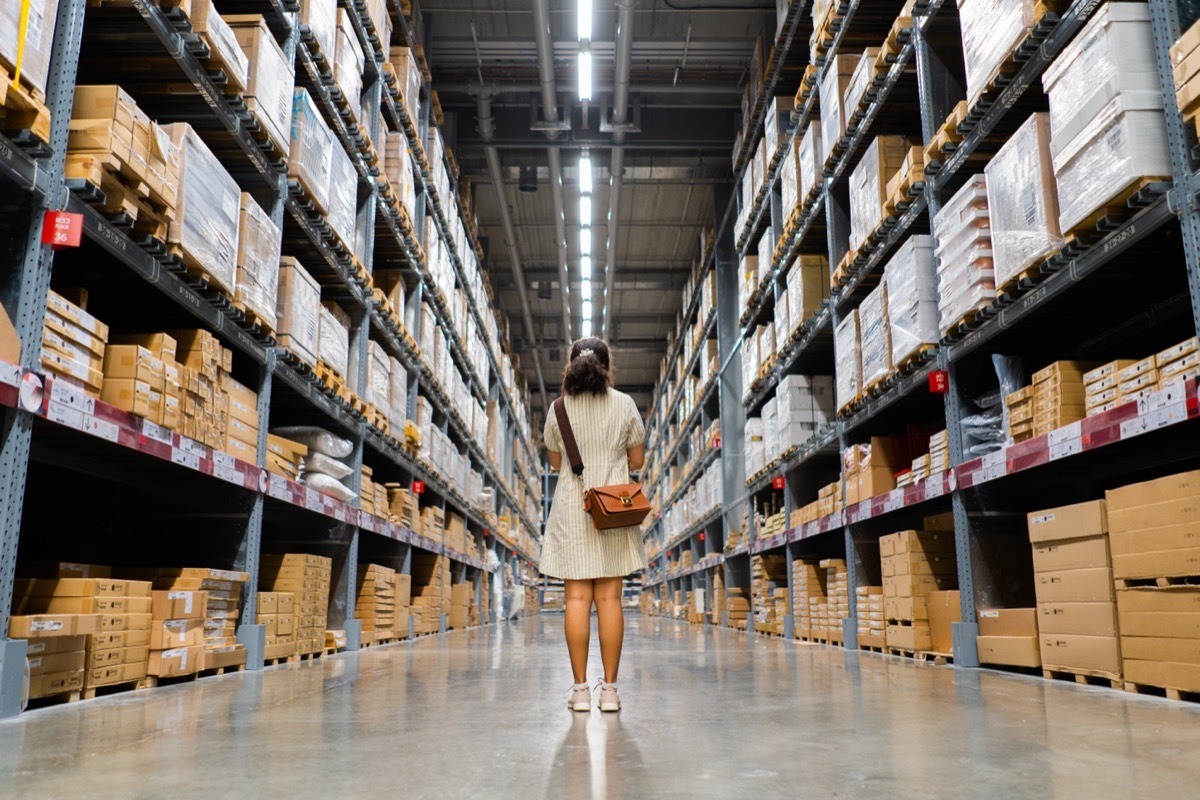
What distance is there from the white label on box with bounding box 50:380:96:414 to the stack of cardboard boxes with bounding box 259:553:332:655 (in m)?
3.06

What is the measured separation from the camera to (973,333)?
5672mm

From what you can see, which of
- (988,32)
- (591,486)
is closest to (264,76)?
(591,486)

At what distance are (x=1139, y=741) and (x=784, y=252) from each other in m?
8.09

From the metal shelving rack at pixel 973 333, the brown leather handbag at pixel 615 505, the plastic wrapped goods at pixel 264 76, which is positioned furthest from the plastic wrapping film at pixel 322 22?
the brown leather handbag at pixel 615 505

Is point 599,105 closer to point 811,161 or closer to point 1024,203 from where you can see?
point 811,161

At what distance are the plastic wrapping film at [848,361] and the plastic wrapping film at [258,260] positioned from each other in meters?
4.81

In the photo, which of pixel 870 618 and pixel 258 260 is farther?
pixel 870 618

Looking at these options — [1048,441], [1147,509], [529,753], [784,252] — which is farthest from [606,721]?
[784,252]

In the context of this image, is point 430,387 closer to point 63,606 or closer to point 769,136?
point 769,136

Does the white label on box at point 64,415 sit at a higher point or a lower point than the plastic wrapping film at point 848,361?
lower

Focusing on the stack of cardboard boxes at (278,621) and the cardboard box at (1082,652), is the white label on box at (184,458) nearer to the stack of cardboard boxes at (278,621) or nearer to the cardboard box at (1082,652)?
the stack of cardboard boxes at (278,621)

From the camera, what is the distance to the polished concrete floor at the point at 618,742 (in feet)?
7.09

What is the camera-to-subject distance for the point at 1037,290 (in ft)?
15.9

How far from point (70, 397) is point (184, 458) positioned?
1.12 m
